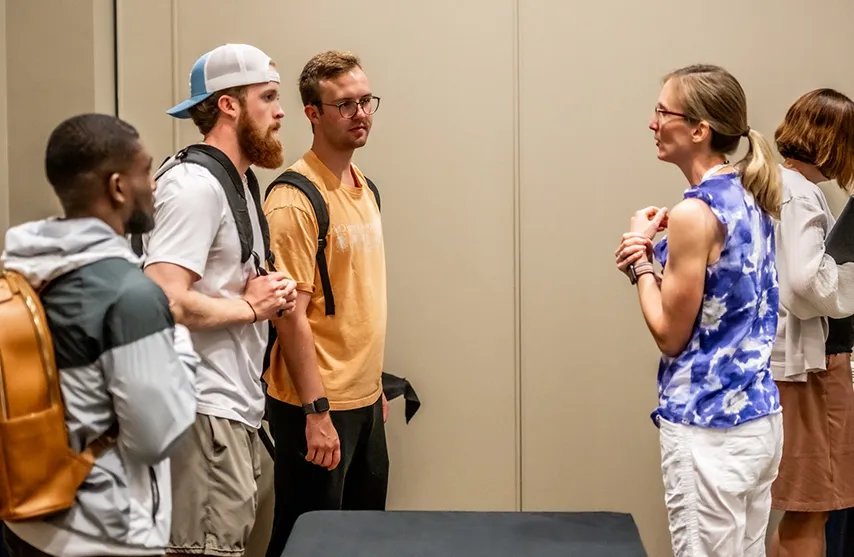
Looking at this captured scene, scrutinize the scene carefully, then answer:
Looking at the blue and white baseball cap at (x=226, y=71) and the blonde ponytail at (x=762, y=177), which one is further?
the blue and white baseball cap at (x=226, y=71)

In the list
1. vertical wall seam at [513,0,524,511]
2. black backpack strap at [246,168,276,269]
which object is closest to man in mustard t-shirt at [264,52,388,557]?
black backpack strap at [246,168,276,269]

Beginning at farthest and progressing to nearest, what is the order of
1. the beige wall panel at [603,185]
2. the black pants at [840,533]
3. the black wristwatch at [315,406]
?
the beige wall panel at [603,185] → the black pants at [840,533] → the black wristwatch at [315,406]

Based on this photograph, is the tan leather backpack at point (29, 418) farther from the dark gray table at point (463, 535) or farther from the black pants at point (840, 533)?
the black pants at point (840, 533)

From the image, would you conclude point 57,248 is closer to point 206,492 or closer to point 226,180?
point 226,180

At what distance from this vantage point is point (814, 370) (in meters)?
2.78

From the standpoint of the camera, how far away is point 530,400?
11.2ft

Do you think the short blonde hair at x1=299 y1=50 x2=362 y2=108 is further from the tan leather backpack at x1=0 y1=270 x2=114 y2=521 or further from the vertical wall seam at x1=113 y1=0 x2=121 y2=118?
the tan leather backpack at x1=0 y1=270 x2=114 y2=521

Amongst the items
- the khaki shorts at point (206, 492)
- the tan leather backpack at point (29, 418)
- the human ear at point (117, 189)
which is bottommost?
the khaki shorts at point (206, 492)

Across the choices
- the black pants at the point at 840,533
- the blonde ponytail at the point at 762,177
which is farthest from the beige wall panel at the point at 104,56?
the black pants at the point at 840,533

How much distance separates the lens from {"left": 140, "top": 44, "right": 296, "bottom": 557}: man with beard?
6.84 ft

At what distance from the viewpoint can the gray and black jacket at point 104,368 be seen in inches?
60.5

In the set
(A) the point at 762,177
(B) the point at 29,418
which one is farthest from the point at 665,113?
(B) the point at 29,418

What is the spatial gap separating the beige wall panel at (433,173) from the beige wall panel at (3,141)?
1.25ft

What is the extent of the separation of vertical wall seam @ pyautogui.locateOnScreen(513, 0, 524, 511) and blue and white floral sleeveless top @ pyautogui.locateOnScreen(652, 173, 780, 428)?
1.30 metres
